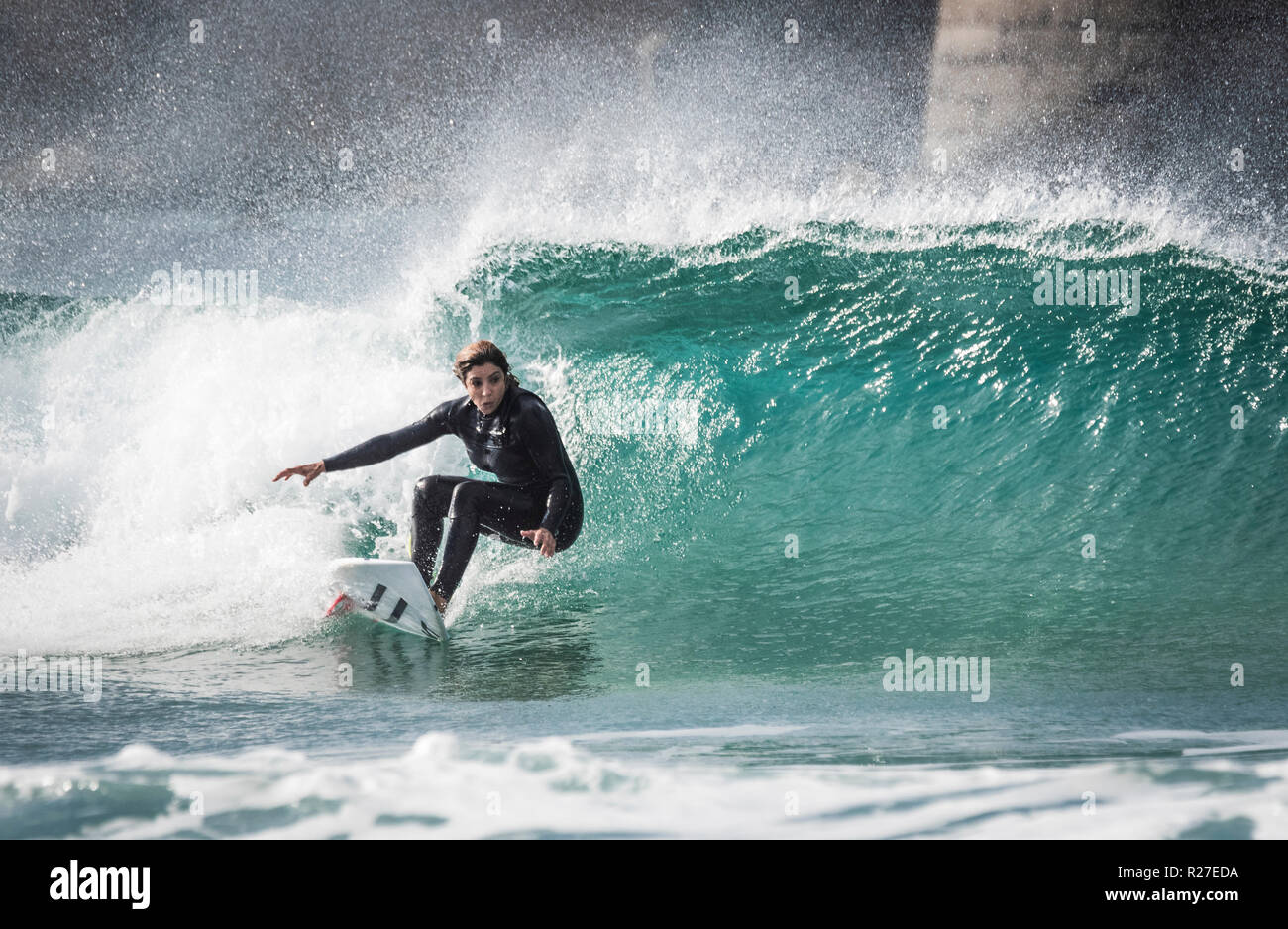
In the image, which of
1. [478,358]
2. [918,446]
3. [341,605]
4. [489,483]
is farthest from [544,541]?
[918,446]

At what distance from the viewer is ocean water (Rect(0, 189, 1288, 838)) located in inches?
88.8

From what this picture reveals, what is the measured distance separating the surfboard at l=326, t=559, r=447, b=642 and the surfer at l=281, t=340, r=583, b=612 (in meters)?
0.06

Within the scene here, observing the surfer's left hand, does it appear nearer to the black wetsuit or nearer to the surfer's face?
the black wetsuit

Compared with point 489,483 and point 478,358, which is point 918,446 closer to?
point 489,483

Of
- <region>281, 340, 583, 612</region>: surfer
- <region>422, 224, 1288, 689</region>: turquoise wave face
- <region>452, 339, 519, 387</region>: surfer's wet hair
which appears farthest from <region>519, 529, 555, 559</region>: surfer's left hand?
<region>452, 339, 519, 387</region>: surfer's wet hair

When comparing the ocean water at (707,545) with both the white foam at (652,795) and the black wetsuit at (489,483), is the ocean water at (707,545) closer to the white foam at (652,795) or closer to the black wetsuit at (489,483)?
the white foam at (652,795)

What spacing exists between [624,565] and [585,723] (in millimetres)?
2122

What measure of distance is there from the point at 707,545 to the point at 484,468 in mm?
1464

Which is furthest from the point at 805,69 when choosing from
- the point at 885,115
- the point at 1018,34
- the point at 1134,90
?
the point at 1134,90

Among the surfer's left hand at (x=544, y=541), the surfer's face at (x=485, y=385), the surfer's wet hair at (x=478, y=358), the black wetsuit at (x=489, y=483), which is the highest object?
the surfer's wet hair at (x=478, y=358)

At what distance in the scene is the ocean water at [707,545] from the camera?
7.40ft

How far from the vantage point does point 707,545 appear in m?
5.00

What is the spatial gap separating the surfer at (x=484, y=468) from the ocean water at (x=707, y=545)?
1.28ft

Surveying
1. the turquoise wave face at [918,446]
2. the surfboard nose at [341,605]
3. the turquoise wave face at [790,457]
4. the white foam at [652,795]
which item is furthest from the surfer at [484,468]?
the white foam at [652,795]
